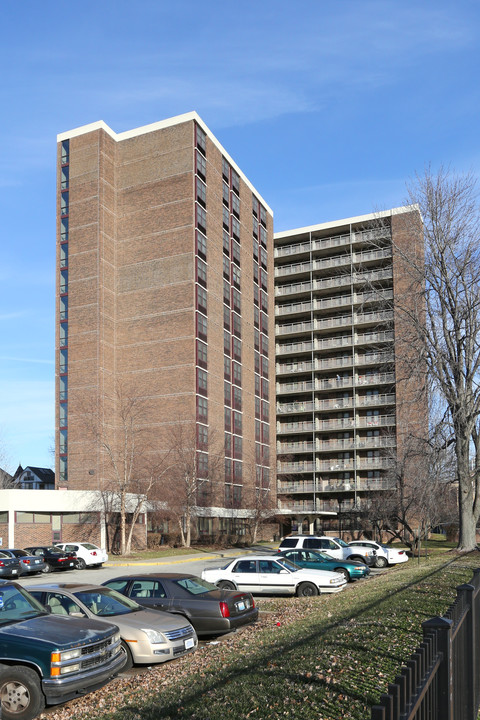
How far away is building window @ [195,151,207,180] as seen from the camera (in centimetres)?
6806

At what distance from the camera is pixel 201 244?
2648 inches

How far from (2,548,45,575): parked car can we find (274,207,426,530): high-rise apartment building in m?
42.5

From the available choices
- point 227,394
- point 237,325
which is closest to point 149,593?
point 227,394

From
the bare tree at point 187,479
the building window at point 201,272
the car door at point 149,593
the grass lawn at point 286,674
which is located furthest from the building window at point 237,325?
the grass lawn at point 286,674

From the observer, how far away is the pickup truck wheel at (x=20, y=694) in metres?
9.49

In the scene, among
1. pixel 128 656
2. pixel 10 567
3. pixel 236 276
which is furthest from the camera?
pixel 236 276

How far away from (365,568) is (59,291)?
46.6 meters

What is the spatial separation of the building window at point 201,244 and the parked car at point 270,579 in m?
46.8

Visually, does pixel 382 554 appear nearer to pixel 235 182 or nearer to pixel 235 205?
pixel 235 205

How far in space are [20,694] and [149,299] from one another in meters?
57.8

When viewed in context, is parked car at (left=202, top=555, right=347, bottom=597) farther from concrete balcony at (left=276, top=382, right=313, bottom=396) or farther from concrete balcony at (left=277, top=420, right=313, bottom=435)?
concrete balcony at (left=276, top=382, right=313, bottom=396)

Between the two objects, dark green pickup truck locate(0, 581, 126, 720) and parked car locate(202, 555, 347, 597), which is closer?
dark green pickup truck locate(0, 581, 126, 720)

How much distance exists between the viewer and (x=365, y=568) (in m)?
29.4

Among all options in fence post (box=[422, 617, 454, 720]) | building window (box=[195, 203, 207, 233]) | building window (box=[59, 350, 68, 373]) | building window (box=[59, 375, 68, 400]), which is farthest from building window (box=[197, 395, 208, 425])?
fence post (box=[422, 617, 454, 720])
